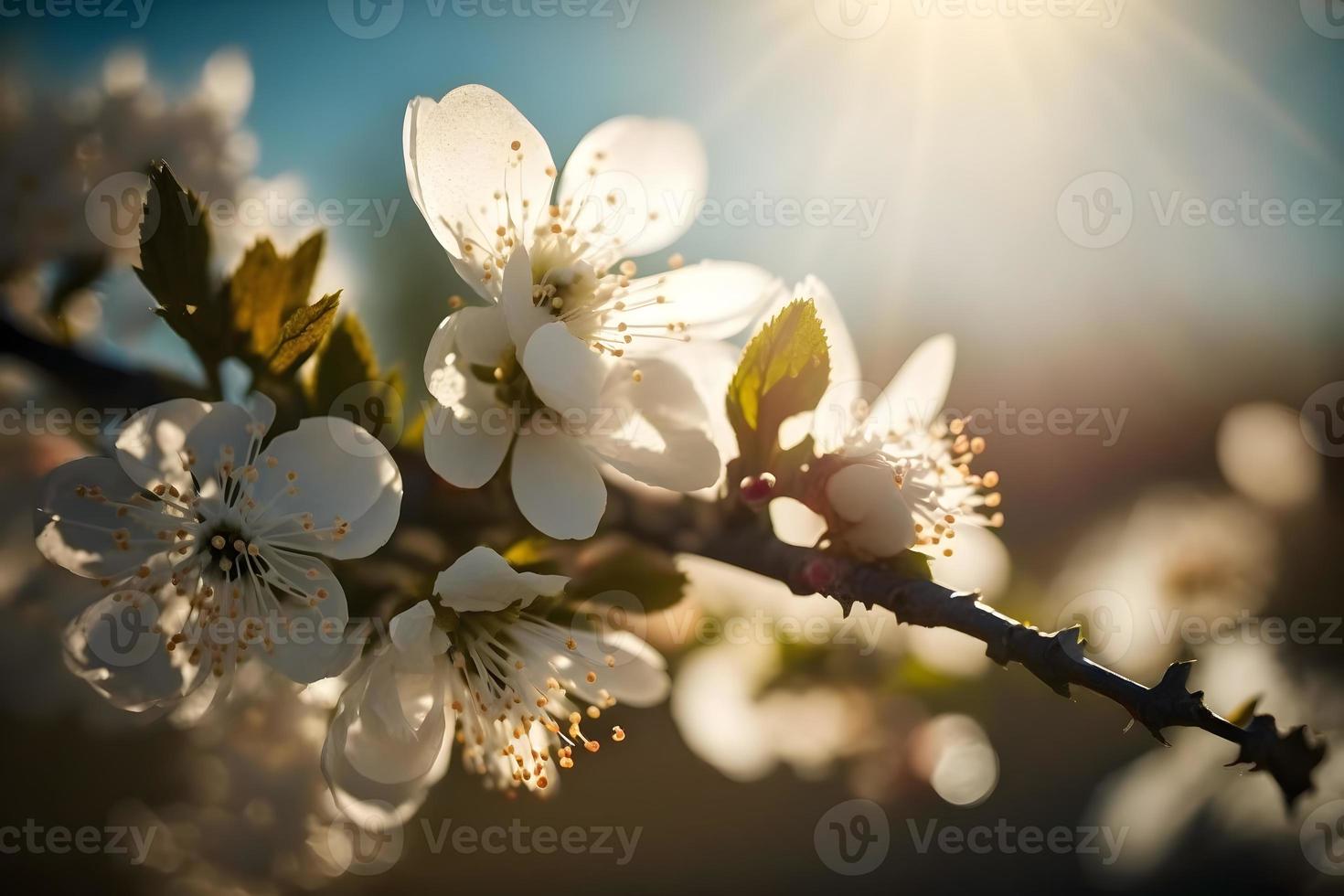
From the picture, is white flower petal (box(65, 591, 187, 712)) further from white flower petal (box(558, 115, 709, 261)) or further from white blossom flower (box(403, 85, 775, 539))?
white flower petal (box(558, 115, 709, 261))

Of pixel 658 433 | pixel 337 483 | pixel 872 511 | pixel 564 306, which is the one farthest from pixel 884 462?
pixel 337 483

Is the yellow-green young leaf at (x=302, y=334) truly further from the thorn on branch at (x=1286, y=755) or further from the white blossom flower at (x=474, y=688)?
the thorn on branch at (x=1286, y=755)

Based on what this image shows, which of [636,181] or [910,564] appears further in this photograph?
[636,181]

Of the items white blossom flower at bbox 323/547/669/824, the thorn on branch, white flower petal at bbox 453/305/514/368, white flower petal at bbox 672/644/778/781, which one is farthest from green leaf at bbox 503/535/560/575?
white flower petal at bbox 672/644/778/781

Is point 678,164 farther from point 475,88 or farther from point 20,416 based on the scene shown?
point 20,416

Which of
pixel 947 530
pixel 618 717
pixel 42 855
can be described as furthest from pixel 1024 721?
pixel 42 855

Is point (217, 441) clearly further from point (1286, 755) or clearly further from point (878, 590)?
point (1286, 755)

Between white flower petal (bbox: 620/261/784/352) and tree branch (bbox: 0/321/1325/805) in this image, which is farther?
white flower petal (bbox: 620/261/784/352)
